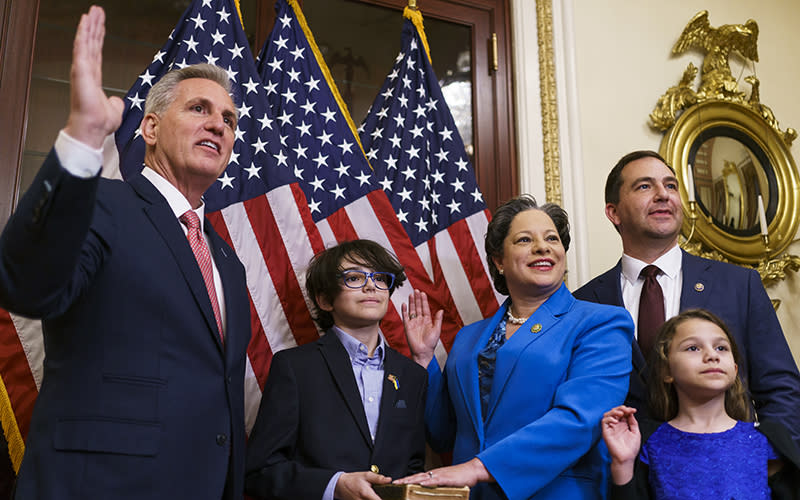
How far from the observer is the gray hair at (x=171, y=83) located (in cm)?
223

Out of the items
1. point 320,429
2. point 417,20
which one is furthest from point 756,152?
point 320,429

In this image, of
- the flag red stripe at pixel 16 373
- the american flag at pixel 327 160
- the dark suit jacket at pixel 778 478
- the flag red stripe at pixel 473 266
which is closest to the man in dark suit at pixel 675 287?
the dark suit jacket at pixel 778 478

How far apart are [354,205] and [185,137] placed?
1.14 metres

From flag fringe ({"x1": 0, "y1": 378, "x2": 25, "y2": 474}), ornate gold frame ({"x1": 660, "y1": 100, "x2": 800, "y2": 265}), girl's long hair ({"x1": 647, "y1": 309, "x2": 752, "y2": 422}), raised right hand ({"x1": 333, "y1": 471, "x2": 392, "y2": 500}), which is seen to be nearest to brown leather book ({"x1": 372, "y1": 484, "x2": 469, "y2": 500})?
raised right hand ({"x1": 333, "y1": 471, "x2": 392, "y2": 500})

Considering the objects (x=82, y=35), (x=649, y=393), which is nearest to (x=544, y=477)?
(x=649, y=393)

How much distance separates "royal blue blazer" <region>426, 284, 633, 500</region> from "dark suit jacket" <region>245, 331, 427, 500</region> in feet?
0.65

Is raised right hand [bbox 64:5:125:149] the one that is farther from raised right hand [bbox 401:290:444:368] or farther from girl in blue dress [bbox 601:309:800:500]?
raised right hand [bbox 401:290:444:368]

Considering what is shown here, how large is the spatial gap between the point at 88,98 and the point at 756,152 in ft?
13.2

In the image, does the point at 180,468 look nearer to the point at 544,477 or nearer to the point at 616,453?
the point at 544,477

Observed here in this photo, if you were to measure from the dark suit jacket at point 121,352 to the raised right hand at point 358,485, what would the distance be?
0.30m

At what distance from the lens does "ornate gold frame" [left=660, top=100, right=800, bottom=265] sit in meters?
4.02

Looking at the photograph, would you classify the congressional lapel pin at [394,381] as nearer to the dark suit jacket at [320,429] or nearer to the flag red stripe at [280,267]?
the dark suit jacket at [320,429]

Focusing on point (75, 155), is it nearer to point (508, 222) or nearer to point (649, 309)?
point (508, 222)

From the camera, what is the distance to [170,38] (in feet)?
9.96
